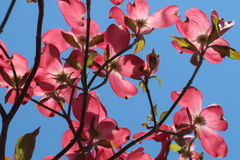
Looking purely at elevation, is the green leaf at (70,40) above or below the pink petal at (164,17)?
below

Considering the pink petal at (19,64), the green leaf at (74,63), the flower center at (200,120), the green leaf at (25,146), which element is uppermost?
the flower center at (200,120)

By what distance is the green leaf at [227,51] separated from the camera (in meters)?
0.58

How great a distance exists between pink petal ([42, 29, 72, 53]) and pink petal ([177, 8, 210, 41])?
204 millimetres

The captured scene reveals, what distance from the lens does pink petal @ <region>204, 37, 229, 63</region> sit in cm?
63

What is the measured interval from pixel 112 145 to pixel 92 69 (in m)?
0.13

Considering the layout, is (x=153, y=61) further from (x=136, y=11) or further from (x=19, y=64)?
(x=19, y=64)

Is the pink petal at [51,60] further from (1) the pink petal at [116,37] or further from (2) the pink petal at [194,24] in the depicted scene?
(2) the pink petal at [194,24]

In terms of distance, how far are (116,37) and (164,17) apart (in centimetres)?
10

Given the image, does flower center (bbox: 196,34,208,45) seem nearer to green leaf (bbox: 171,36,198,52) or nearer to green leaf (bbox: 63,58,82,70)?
green leaf (bbox: 171,36,198,52)

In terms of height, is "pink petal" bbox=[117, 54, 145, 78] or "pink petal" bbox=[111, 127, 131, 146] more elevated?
"pink petal" bbox=[117, 54, 145, 78]

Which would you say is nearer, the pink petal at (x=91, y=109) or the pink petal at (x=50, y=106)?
the pink petal at (x=91, y=109)

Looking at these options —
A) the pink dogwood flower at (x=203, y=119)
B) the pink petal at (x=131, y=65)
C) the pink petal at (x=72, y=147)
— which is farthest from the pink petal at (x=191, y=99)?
the pink petal at (x=72, y=147)

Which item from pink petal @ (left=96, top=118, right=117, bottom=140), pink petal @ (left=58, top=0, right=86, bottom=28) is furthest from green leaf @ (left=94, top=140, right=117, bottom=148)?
pink petal @ (left=58, top=0, right=86, bottom=28)

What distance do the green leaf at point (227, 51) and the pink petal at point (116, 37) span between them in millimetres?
146
